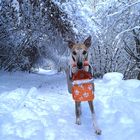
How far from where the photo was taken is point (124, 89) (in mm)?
8461

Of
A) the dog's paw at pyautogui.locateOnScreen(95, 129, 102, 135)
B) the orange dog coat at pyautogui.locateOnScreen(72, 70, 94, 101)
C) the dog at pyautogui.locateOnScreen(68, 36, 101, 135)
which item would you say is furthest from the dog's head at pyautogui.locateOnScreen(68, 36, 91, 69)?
the dog's paw at pyautogui.locateOnScreen(95, 129, 102, 135)

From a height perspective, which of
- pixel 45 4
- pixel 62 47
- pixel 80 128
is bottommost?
pixel 80 128

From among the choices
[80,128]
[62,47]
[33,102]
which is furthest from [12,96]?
[62,47]

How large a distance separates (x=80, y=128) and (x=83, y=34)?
5.31 metres

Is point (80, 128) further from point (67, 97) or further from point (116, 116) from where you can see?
point (67, 97)

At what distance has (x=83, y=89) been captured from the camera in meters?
6.30

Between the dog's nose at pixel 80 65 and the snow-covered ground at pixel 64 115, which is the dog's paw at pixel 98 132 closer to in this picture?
the snow-covered ground at pixel 64 115

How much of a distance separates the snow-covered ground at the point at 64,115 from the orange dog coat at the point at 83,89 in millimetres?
494

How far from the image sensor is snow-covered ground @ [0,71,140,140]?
19.3 ft

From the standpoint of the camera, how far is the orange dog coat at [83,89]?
629 centimetres

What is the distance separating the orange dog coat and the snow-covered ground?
1.62ft

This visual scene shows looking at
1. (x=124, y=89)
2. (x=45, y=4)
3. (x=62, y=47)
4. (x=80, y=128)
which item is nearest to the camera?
(x=80, y=128)

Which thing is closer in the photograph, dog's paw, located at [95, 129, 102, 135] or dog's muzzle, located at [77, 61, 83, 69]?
dog's paw, located at [95, 129, 102, 135]

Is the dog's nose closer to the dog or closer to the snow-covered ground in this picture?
the dog
